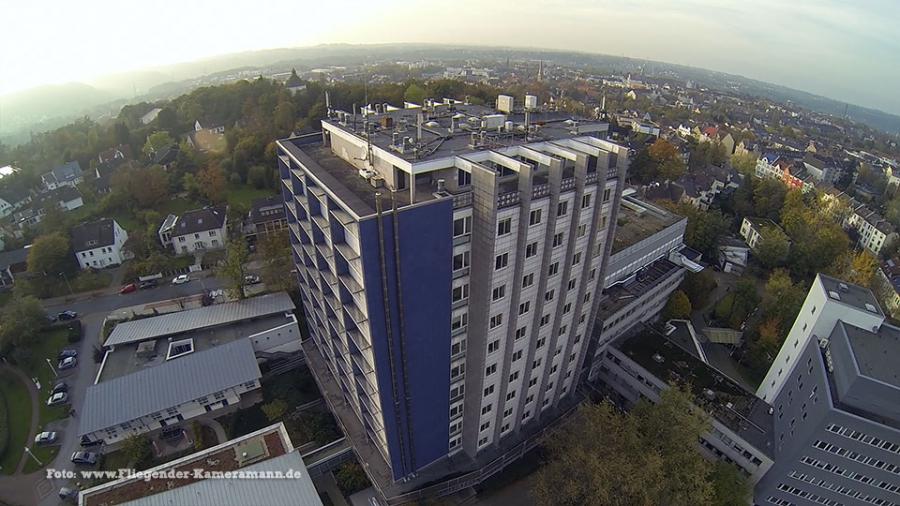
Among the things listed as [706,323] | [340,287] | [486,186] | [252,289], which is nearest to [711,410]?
[706,323]

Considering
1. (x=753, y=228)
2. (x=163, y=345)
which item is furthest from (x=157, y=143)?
(x=753, y=228)

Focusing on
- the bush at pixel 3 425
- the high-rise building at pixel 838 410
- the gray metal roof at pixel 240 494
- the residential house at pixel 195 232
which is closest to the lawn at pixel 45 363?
the bush at pixel 3 425

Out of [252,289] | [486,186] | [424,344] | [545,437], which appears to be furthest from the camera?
[252,289]

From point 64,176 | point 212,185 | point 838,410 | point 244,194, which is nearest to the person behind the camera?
point 838,410

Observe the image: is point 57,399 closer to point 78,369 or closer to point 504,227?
point 78,369

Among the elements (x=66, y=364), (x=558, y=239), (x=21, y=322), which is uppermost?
(x=558, y=239)

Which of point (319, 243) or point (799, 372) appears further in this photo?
point (799, 372)

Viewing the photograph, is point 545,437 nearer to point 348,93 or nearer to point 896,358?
point 896,358
